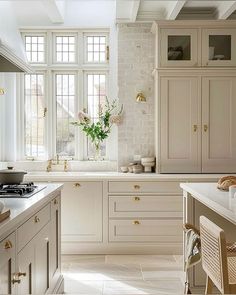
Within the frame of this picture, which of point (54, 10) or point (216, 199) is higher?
point (54, 10)

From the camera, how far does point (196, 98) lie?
211 inches

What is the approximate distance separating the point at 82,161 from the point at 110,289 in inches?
88.3

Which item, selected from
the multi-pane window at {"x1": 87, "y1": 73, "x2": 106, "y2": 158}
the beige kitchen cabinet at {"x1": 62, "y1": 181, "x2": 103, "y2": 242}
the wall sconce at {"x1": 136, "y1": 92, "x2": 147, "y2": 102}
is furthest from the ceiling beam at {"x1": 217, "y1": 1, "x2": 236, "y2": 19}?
the beige kitchen cabinet at {"x1": 62, "y1": 181, "x2": 103, "y2": 242}

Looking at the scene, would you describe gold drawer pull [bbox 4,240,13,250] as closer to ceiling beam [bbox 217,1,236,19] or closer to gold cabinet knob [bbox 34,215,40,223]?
gold cabinet knob [bbox 34,215,40,223]

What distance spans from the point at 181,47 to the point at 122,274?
284cm

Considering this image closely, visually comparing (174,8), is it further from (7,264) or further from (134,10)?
(7,264)

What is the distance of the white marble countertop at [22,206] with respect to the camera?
209cm

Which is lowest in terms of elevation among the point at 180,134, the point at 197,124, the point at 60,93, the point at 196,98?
the point at 180,134

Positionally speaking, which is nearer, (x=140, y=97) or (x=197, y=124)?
(x=197, y=124)

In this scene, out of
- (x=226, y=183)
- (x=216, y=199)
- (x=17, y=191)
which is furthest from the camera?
(x=226, y=183)

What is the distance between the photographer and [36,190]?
3289 mm

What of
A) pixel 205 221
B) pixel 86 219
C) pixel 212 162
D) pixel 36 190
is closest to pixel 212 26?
pixel 212 162

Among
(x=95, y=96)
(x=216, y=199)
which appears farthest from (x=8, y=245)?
(x=95, y=96)

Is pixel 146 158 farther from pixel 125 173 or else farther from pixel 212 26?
pixel 212 26
